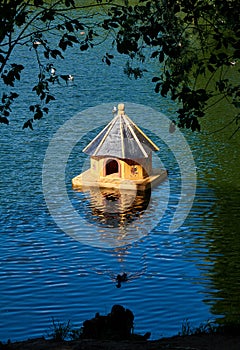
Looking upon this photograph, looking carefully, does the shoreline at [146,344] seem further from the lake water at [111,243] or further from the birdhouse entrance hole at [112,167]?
the birdhouse entrance hole at [112,167]

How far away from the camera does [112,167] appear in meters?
37.5

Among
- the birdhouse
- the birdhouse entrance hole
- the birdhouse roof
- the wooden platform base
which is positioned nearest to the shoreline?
the wooden platform base

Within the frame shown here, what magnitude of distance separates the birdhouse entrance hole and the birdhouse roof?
77cm

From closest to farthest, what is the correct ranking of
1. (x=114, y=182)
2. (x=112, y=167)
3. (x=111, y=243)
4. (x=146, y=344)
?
(x=146, y=344) < (x=111, y=243) < (x=114, y=182) < (x=112, y=167)

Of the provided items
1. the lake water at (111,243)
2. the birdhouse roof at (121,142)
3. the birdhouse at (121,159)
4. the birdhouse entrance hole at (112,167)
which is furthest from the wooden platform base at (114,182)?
the birdhouse roof at (121,142)

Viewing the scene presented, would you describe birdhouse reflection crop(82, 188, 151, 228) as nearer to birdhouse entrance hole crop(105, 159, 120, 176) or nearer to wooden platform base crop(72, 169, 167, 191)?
wooden platform base crop(72, 169, 167, 191)

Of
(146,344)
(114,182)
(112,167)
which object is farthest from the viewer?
(112,167)

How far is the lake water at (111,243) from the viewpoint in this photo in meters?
21.4

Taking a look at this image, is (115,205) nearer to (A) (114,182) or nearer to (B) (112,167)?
(A) (114,182)

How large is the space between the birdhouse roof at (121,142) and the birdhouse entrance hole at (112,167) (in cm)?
77

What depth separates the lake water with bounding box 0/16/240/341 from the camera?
21.4m

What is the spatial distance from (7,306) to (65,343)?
30.0 ft

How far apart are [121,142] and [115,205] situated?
13.9 feet

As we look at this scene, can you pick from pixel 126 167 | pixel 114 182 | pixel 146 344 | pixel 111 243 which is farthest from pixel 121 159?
pixel 146 344
